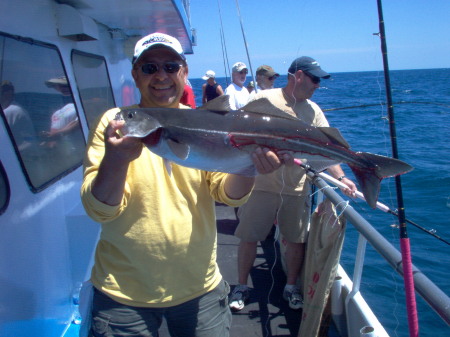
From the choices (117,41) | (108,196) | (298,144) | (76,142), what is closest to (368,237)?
(298,144)

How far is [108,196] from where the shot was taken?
1.66m

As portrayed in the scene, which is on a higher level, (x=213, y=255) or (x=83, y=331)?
(x=213, y=255)

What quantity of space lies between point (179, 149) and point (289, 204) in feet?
7.57

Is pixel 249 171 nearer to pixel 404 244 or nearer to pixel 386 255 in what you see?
pixel 404 244

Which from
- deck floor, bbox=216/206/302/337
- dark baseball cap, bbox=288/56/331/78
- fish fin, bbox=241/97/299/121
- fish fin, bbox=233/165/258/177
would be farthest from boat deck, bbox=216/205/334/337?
dark baseball cap, bbox=288/56/331/78

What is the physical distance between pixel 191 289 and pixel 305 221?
2.27 meters

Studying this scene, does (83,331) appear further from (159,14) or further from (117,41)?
(117,41)

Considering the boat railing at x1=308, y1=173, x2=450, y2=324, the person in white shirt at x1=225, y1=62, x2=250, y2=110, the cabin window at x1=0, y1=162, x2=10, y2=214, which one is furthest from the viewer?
the person in white shirt at x1=225, y1=62, x2=250, y2=110

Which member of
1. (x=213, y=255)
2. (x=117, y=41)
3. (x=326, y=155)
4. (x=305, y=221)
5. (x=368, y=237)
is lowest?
(x=305, y=221)

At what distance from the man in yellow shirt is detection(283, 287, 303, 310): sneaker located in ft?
6.46

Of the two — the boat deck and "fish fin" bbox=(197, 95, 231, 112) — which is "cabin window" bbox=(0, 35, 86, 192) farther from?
the boat deck

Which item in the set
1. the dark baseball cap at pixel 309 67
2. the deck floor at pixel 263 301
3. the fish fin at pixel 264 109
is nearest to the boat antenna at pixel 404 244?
the fish fin at pixel 264 109

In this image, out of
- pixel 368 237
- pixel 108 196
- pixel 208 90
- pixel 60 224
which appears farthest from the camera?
pixel 208 90

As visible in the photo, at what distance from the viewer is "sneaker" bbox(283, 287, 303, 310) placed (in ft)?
12.5
